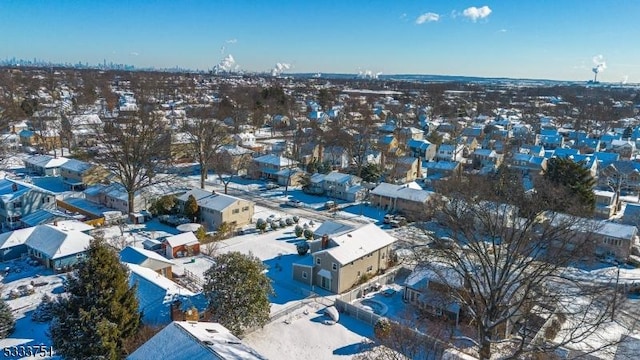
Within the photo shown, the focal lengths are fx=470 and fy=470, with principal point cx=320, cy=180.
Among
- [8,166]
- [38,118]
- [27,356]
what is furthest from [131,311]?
[38,118]

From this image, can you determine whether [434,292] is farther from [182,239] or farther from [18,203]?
[18,203]

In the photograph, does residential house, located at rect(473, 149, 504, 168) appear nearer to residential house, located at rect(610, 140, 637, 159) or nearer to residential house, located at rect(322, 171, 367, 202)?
residential house, located at rect(610, 140, 637, 159)

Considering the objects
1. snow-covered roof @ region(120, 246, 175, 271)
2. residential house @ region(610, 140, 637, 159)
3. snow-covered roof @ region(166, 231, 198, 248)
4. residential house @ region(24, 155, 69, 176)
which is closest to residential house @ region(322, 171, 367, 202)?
snow-covered roof @ region(166, 231, 198, 248)

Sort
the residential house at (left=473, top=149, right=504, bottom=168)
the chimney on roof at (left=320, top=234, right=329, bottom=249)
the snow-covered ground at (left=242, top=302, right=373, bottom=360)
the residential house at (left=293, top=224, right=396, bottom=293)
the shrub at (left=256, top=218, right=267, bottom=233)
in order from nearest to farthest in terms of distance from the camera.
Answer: the snow-covered ground at (left=242, top=302, right=373, bottom=360), the residential house at (left=293, top=224, right=396, bottom=293), the chimney on roof at (left=320, top=234, right=329, bottom=249), the shrub at (left=256, top=218, right=267, bottom=233), the residential house at (left=473, top=149, right=504, bottom=168)

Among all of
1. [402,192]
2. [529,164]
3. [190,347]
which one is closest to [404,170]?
[402,192]

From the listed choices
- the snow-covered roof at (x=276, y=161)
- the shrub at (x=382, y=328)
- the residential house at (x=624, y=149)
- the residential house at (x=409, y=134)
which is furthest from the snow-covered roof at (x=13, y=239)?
the residential house at (x=624, y=149)

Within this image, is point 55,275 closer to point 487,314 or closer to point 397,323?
point 397,323

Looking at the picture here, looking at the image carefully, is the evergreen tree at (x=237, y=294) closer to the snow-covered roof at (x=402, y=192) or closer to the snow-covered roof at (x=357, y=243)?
the snow-covered roof at (x=357, y=243)
